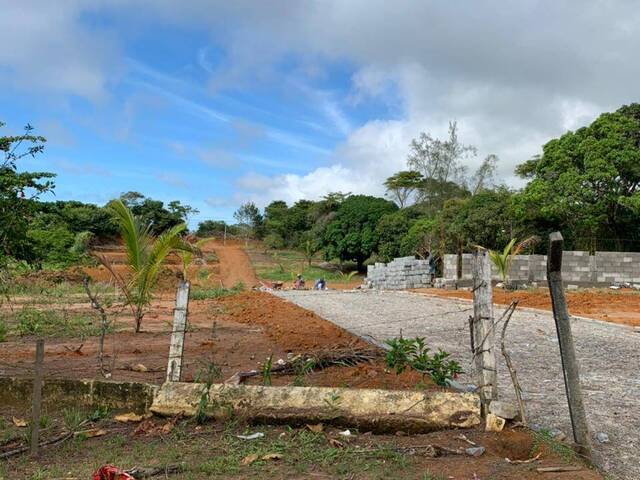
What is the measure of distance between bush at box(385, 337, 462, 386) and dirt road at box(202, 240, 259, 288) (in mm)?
24779

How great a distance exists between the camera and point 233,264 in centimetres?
4259

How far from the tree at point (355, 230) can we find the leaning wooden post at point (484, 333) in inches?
1241

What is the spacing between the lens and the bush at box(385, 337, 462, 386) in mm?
5207

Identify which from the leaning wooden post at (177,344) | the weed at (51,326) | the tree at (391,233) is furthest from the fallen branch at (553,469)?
the tree at (391,233)

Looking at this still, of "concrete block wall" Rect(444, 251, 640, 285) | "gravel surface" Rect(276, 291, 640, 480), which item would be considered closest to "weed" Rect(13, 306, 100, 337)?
"gravel surface" Rect(276, 291, 640, 480)

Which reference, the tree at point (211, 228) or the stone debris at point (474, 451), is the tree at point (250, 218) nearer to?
the tree at point (211, 228)

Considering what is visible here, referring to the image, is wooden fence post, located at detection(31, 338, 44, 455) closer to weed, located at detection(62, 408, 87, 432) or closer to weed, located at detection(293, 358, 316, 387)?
weed, located at detection(62, 408, 87, 432)

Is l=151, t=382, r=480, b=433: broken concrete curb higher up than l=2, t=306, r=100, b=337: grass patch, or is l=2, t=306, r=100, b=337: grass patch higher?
l=151, t=382, r=480, b=433: broken concrete curb

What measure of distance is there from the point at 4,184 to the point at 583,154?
24.8m

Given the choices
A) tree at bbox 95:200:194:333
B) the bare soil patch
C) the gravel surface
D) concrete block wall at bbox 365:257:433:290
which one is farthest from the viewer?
concrete block wall at bbox 365:257:433:290

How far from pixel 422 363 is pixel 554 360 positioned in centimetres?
314

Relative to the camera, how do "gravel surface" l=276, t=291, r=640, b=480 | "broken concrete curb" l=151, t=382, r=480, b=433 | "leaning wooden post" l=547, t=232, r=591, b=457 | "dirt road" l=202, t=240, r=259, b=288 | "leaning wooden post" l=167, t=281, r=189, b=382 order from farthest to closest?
"dirt road" l=202, t=240, r=259, b=288, "leaning wooden post" l=167, t=281, r=189, b=382, "gravel surface" l=276, t=291, r=640, b=480, "broken concrete curb" l=151, t=382, r=480, b=433, "leaning wooden post" l=547, t=232, r=591, b=457

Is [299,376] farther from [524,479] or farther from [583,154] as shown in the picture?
[583,154]

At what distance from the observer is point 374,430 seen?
437cm
